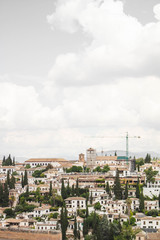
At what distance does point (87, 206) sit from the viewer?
179 ft

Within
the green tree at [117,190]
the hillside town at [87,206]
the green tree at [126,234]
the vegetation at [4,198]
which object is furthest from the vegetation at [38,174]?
the green tree at [126,234]

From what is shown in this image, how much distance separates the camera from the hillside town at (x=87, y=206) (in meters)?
48.7

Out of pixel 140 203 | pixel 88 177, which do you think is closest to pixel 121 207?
pixel 140 203

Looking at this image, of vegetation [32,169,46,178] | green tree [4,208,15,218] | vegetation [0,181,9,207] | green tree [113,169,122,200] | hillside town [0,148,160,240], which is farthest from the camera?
vegetation [32,169,46,178]

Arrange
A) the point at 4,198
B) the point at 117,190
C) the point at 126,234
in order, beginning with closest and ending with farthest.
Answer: the point at 126,234
the point at 117,190
the point at 4,198

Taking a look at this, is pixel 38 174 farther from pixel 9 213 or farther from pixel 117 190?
pixel 117 190

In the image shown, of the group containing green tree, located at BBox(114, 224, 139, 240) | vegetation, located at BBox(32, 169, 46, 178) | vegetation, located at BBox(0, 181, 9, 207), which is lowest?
green tree, located at BBox(114, 224, 139, 240)

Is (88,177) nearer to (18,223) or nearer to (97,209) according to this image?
(97,209)

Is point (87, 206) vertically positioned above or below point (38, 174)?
below

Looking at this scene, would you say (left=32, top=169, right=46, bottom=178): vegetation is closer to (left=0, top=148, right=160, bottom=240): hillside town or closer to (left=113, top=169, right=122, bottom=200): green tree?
(left=0, top=148, right=160, bottom=240): hillside town

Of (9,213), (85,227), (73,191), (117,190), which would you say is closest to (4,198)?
(9,213)

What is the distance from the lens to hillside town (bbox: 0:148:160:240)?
4872cm

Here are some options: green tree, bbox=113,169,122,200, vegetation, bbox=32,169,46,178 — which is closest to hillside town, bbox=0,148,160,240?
green tree, bbox=113,169,122,200

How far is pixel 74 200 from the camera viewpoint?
58469 millimetres
